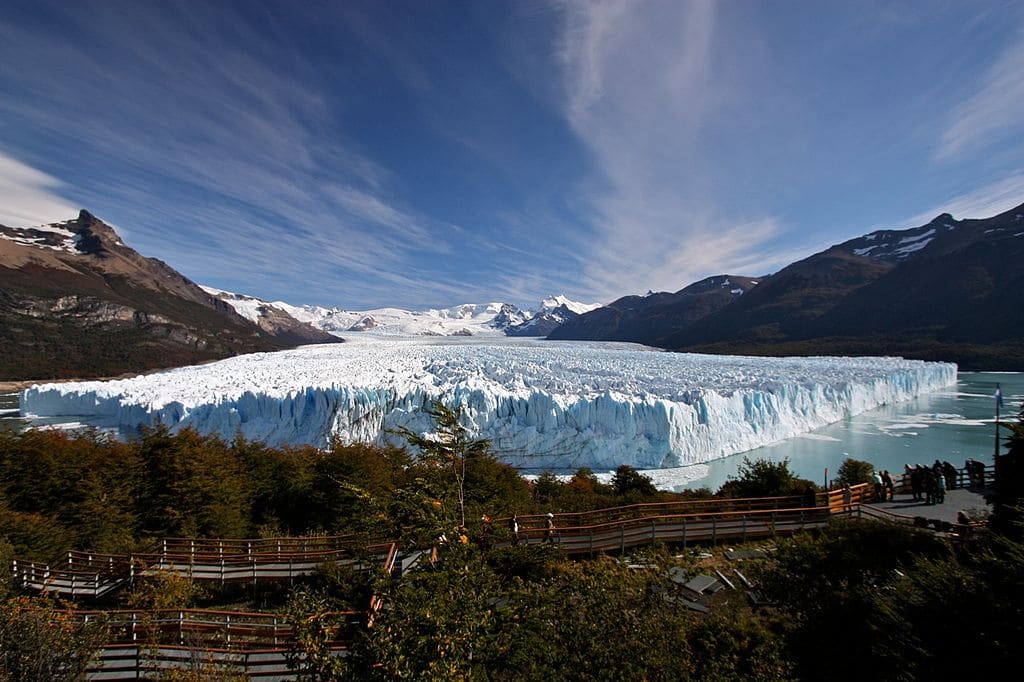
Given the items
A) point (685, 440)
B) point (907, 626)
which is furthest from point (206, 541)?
point (685, 440)

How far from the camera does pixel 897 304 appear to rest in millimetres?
108562

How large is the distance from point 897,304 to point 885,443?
368 ft

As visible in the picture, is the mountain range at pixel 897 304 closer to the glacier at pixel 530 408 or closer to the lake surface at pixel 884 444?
the lake surface at pixel 884 444

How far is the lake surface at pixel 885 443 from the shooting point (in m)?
21.8

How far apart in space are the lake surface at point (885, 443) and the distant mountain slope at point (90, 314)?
60802mm

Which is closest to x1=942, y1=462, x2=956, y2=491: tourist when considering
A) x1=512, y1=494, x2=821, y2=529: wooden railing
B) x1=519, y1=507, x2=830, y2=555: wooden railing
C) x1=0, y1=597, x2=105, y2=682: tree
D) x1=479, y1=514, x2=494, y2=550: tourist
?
x1=512, y1=494, x2=821, y2=529: wooden railing

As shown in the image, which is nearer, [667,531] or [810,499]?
[667,531]

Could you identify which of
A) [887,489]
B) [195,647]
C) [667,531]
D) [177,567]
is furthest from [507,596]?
[887,489]

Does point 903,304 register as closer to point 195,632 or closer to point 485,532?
point 485,532

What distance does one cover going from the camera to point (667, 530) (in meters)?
10.0

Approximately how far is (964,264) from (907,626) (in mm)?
148327

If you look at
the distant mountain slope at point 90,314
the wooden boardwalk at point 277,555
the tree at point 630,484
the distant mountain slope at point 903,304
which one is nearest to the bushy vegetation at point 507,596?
the wooden boardwalk at point 277,555

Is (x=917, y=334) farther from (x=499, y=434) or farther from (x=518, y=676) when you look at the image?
(x=518, y=676)

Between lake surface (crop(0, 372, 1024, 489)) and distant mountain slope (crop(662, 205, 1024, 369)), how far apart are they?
54.6 meters
